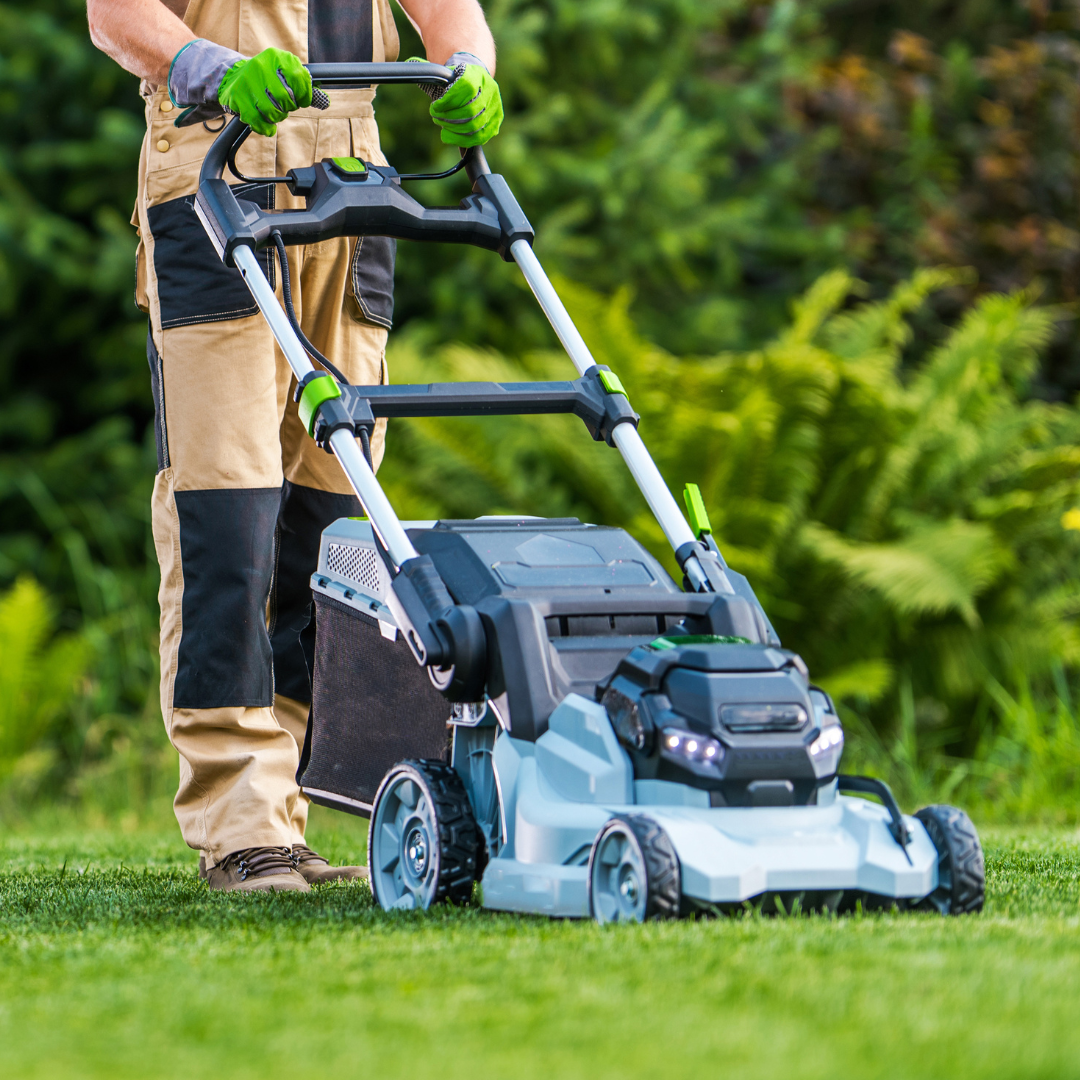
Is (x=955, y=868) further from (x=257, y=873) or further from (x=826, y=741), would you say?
(x=257, y=873)

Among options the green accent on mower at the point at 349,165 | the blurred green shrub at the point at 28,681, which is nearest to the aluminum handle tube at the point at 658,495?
the green accent on mower at the point at 349,165

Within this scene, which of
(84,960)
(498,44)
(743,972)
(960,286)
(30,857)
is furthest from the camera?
(960,286)

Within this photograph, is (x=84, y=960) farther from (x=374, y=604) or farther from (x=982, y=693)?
(x=982, y=693)

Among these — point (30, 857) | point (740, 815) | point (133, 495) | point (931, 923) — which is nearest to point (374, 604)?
point (740, 815)

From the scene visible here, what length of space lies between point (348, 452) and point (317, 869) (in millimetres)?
860

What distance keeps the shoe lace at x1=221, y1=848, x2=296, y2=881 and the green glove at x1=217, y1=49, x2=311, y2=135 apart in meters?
1.17

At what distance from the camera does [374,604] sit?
256 centimetres

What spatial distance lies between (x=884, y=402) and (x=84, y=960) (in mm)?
3902

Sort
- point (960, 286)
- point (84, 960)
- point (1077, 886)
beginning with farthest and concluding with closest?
point (960, 286), point (1077, 886), point (84, 960)

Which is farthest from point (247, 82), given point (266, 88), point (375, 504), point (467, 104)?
point (375, 504)

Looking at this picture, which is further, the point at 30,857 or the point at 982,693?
the point at 982,693

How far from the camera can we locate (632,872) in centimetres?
202

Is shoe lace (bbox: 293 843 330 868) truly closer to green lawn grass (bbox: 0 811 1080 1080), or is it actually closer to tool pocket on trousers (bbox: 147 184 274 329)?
green lawn grass (bbox: 0 811 1080 1080)

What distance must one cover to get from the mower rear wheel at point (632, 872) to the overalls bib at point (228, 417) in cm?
89
